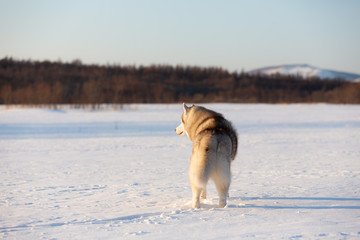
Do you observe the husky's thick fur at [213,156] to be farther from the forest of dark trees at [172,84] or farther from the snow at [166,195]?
the forest of dark trees at [172,84]

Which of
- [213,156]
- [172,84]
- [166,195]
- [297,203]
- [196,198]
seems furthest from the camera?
[172,84]

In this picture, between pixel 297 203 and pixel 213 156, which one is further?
pixel 297 203

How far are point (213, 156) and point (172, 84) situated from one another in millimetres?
89201

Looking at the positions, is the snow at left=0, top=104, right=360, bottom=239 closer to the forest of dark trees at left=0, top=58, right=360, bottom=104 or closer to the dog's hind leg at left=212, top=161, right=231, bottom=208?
the dog's hind leg at left=212, top=161, right=231, bottom=208

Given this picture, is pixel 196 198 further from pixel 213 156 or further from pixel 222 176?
pixel 213 156

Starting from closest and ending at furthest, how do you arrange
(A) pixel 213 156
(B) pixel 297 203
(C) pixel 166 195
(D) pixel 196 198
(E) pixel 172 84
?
(A) pixel 213 156 < (D) pixel 196 198 < (B) pixel 297 203 < (C) pixel 166 195 < (E) pixel 172 84

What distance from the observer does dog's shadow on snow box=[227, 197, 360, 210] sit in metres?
5.23

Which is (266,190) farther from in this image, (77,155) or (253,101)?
(253,101)

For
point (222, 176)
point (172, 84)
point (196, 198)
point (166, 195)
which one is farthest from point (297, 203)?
point (172, 84)

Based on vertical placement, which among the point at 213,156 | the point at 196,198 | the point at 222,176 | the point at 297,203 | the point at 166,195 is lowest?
the point at 166,195

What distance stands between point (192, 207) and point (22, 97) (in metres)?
40.3

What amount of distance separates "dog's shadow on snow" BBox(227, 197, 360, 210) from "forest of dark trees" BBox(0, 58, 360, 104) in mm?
43263

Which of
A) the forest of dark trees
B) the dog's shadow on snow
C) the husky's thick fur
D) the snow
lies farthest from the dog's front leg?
the forest of dark trees

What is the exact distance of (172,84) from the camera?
93625 mm
